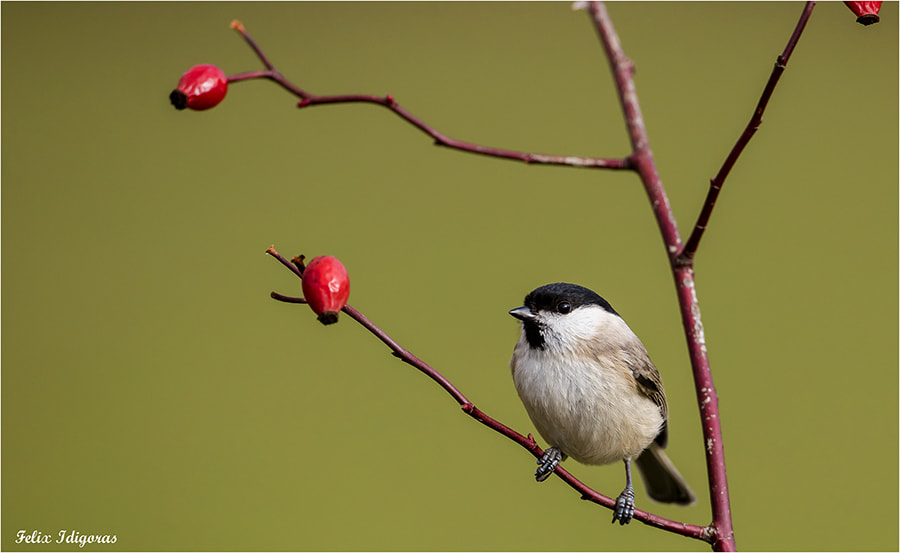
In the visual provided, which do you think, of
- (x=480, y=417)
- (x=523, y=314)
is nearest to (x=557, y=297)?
(x=523, y=314)

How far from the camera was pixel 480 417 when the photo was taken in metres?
0.92

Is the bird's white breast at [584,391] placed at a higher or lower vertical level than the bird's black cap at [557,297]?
lower

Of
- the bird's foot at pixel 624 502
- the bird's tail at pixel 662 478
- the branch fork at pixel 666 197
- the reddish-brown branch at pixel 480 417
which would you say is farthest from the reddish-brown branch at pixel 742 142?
the bird's tail at pixel 662 478

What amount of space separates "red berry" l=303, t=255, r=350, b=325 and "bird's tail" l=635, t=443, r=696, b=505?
3.75 feet

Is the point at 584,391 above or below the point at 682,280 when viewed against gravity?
above

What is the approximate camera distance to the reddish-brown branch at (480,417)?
84cm

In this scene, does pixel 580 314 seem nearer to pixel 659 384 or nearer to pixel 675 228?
pixel 659 384

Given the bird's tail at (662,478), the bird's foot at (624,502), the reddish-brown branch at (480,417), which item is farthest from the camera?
the bird's tail at (662,478)

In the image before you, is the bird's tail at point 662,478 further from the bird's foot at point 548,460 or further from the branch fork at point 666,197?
the branch fork at point 666,197

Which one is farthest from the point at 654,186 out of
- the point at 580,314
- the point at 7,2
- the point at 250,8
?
the point at 7,2

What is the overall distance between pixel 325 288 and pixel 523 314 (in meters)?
0.64

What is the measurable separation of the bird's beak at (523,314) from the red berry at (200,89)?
67 cm

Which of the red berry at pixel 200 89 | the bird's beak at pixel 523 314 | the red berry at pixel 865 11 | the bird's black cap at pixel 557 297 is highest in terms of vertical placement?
the red berry at pixel 200 89

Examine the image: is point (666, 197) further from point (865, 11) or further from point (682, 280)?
point (865, 11)
